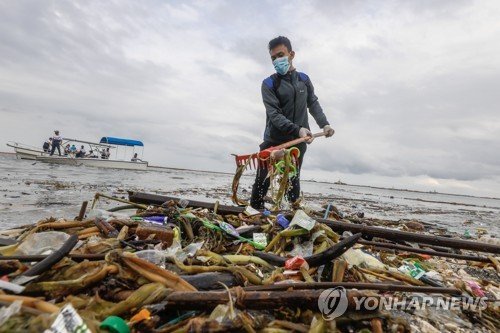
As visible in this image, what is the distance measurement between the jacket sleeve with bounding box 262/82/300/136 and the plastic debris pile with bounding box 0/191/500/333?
2418 mm

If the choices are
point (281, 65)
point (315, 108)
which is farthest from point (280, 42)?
point (315, 108)

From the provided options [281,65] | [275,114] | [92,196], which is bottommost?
[92,196]

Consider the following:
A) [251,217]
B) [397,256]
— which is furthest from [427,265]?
[251,217]

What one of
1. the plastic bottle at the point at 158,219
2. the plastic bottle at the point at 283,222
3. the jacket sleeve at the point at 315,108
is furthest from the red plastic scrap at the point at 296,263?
the jacket sleeve at the point at 315,108

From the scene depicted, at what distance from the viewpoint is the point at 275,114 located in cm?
507

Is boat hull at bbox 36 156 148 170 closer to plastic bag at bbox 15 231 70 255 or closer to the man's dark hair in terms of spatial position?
the man's dark hair

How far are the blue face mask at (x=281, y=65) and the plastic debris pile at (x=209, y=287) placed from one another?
3080 mm

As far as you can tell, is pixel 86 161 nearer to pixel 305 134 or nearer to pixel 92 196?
pixel 92 196

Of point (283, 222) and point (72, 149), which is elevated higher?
point (72, 149)

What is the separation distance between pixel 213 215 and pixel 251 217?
46cm

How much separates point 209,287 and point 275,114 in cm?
371

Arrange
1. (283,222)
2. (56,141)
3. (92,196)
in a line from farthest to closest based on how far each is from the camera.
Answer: (56,141) < (92,196) < (283,222)

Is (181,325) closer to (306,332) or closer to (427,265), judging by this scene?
(306,332)

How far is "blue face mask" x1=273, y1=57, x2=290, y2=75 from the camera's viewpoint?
16.6 feet
